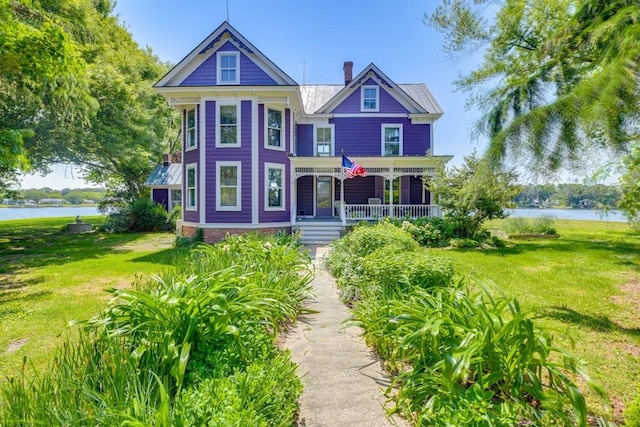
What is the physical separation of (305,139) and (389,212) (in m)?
5.94

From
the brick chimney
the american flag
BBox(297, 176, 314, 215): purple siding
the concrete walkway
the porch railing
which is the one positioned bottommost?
the concrete walkway

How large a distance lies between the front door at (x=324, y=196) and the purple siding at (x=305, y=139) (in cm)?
161

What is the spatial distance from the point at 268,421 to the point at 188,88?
13.4 meters

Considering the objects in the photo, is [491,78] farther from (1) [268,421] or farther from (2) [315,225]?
(1) [268,421]

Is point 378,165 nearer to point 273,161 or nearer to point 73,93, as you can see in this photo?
point 273,161

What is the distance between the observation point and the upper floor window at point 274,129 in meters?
13.9

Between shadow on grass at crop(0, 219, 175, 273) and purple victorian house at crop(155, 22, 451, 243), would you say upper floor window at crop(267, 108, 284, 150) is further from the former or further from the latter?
shadow on grass at crop(0, 219, 175, 273)

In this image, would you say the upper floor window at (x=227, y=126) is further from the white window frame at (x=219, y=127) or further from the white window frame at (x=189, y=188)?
the white window frame at (x=189, y=188)

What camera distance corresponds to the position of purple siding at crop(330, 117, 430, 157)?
1731 cm

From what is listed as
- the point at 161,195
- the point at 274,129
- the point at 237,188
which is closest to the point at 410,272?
the point at 237,188

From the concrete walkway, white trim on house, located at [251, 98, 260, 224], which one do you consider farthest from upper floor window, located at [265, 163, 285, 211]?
the concrete walkway

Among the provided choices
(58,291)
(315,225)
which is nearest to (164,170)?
(315,225)

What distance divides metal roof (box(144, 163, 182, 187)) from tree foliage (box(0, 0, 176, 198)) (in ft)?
4.99

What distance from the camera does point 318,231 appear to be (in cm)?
1479
